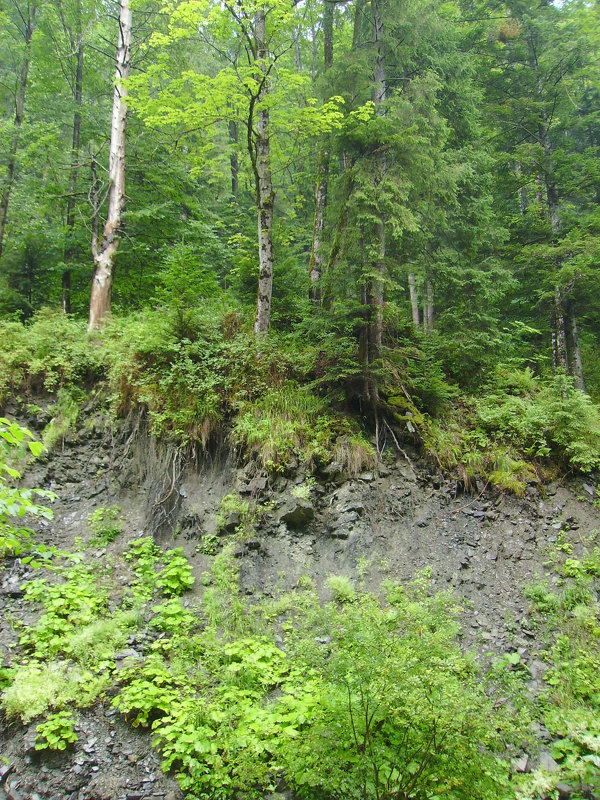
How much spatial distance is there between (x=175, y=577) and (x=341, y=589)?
2.39 meters

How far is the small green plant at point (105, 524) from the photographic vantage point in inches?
287

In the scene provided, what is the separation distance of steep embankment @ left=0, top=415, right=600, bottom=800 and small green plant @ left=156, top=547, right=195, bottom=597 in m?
0.16

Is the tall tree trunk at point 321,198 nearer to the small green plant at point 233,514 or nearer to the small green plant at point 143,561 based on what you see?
the small green plant at point 233,514

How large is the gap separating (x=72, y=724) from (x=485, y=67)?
1937 centimetres

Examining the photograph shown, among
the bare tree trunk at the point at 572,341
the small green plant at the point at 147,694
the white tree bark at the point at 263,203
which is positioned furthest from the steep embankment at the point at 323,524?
the bare tree trunk at the point at 572,341

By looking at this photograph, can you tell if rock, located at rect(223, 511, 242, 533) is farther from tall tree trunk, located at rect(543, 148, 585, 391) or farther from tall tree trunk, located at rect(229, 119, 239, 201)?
tall tree trunk, located at rect(229, 119, 239, 201)

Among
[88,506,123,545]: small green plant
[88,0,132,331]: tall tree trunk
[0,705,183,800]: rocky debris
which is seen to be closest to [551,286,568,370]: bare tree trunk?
[88,0,132,331]: tall tree trunk

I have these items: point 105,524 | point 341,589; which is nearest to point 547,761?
point 341,589

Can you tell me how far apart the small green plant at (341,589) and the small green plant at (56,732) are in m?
3.24

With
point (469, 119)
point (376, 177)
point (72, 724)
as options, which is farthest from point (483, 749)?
point (469, 119)

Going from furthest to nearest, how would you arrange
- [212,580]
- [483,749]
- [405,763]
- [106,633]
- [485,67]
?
[485,67], [212,580], [106,633], [483,749], [405,763]

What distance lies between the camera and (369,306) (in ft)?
24.6

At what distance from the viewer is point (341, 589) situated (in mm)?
6129

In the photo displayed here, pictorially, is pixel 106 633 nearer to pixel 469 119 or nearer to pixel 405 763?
pixel 405 763
